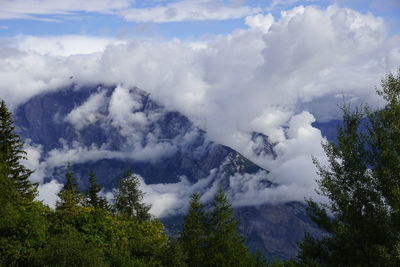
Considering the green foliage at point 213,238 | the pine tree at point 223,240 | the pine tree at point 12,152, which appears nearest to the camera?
the pine tree at point 223,240

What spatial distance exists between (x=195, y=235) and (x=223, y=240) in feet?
13.9

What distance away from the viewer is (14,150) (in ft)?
200

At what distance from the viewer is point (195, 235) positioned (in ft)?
201

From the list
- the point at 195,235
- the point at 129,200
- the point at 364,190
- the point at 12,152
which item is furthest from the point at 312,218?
the point at 129,200

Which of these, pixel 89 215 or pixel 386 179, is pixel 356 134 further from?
pixel 89 215

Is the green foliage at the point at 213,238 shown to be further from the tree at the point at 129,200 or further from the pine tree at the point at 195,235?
the tree at the point at 129,200

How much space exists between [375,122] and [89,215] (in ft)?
117

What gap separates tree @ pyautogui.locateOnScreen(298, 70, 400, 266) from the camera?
69.9 feet

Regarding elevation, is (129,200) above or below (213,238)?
above

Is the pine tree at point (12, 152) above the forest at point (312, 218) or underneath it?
above

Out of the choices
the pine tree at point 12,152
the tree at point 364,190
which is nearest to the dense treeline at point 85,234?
the pine tree at point 12,152

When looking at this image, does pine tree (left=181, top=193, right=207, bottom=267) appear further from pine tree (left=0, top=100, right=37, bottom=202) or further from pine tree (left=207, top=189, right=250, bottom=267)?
pine tree (left=0, top=100, right=37, bottom=202)

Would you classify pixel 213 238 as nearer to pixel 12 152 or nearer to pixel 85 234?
pixel 85 234

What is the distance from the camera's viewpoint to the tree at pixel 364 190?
21.3 m
